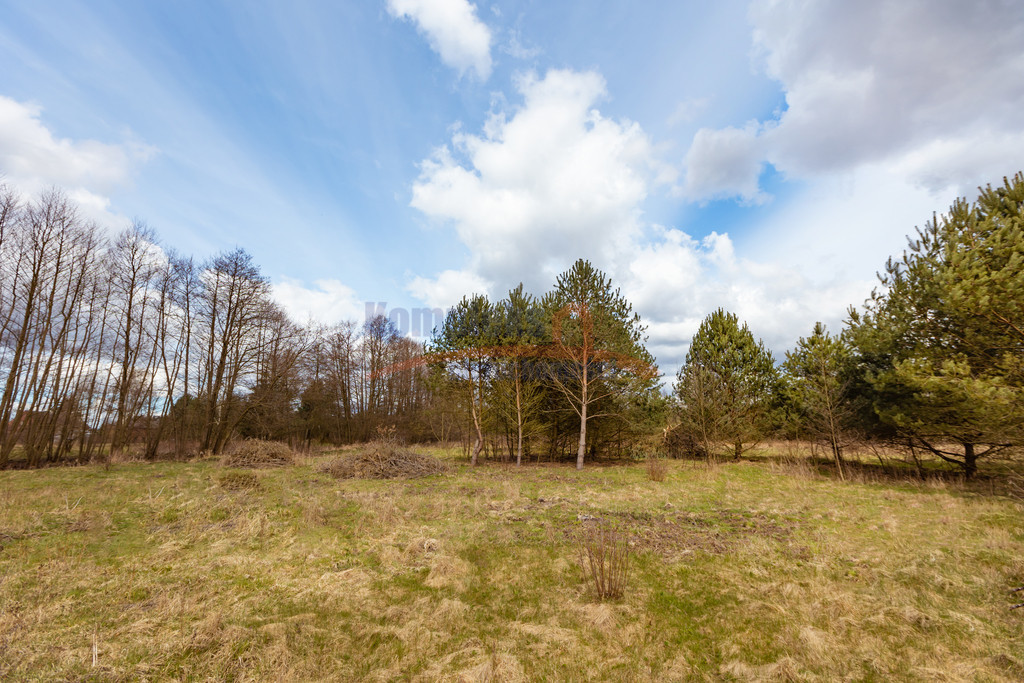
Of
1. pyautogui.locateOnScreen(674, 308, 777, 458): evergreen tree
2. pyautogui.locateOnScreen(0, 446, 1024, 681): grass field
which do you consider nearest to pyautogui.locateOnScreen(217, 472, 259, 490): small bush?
pyautogui.locateOnScreen(0, 446, 1024, 681): grass field

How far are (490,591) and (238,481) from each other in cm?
1098

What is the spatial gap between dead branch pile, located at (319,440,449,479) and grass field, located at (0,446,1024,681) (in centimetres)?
548

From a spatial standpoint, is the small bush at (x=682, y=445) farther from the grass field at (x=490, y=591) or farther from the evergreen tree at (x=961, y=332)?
the grass field at (x=490, y=591)

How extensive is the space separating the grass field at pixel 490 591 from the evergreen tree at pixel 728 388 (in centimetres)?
909

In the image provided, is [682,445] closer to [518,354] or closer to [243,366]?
[518,354]

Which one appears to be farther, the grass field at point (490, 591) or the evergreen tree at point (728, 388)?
the evergreen tree at point (728, 388)

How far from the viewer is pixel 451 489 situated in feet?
41.3

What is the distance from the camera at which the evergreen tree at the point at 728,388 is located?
1905 centimetres

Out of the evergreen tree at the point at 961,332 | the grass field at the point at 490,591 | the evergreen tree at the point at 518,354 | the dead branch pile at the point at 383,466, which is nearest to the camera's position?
the grass field at the point at 490,591

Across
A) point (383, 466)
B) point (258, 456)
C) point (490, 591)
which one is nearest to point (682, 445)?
point (383, 466)

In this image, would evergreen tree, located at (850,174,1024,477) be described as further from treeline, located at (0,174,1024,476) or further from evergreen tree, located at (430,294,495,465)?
evergreen tree, located at (430,294,495,465)

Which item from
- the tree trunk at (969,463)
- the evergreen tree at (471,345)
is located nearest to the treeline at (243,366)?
the evergreen tree at (471,345)

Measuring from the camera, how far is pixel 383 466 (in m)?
15.7

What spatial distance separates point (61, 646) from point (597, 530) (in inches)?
303
